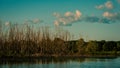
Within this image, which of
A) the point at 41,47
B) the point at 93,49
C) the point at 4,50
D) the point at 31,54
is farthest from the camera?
the point at 93,49

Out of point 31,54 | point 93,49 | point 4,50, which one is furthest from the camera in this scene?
point 93,49

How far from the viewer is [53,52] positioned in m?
74.4

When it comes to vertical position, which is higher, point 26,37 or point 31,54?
point 26,37

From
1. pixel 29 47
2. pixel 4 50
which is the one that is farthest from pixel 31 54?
pixel 4 50

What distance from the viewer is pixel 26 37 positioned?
73562mm

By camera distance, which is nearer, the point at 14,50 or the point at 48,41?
the point at 14,50

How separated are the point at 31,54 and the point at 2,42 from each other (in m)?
7.85

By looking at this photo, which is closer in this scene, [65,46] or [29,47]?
[29,47]

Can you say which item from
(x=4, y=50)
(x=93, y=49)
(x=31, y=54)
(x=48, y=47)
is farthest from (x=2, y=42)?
(x=93, y=49)

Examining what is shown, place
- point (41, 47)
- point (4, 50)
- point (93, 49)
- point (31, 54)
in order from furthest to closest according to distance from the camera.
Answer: point (93, 49), point (41, 47), point (31, 54), point (4, 50)

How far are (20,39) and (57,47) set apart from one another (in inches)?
417

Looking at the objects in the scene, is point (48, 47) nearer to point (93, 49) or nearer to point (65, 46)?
point (65, 46)

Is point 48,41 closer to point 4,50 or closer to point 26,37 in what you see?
point 26,37

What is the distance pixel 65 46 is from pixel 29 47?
422 inches
